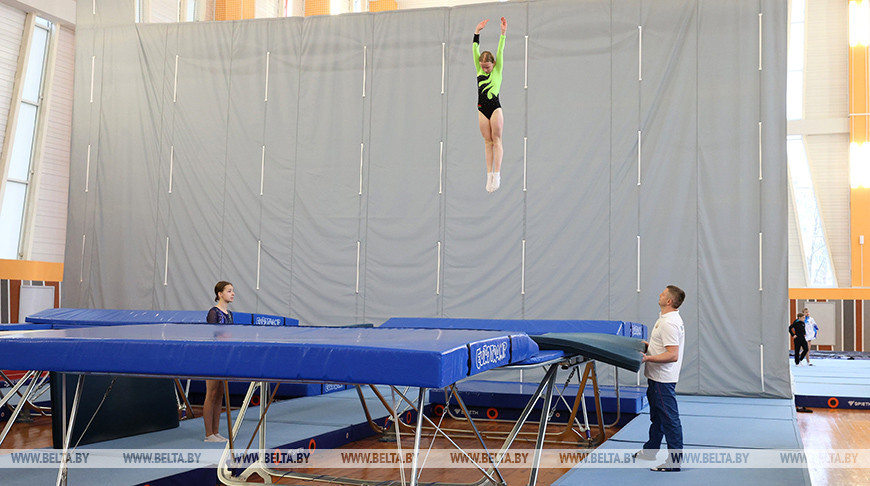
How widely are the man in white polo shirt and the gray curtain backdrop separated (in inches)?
183

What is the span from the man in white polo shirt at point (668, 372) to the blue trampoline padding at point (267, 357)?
4.82ft

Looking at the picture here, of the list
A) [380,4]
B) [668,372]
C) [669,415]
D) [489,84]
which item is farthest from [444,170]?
[669,415]

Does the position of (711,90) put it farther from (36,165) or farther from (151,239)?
(36,165)

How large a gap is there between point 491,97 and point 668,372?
3.33 m

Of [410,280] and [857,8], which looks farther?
[857,8]

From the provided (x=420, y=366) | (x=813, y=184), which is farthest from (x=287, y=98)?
(x=813, y=184)

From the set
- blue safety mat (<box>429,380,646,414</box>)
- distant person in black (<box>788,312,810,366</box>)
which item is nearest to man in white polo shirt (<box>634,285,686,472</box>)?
blue safety mat (<box>429,380,646,414</box>)

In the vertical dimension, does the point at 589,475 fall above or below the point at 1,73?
below

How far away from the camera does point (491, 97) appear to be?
23.6 ft

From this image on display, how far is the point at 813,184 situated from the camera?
1989 cm

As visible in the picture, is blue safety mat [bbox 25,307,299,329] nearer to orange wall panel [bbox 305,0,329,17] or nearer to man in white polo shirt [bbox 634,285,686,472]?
man in white polo shirt [bbox 634,285,686,472]

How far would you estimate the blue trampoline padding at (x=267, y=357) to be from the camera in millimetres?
3131

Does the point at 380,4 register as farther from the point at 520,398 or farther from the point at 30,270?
the point at 520,398

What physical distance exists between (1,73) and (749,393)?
42.1 ft
